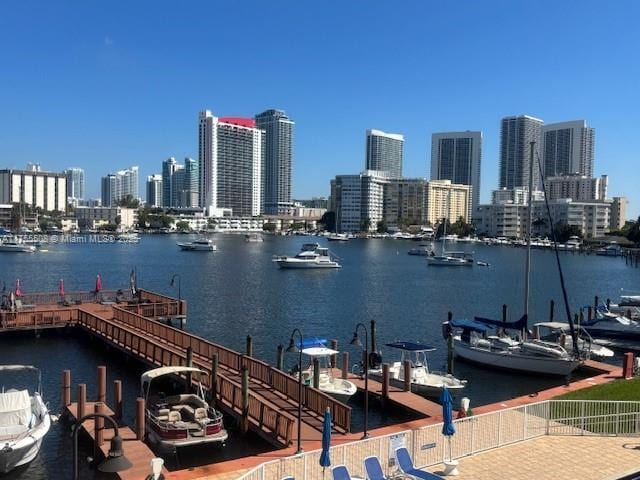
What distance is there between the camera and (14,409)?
20.9 meters

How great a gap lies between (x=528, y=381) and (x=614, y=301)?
48926 millimetres

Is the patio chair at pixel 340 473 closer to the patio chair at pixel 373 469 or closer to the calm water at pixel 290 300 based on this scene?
the patio chair at pixel 373 469

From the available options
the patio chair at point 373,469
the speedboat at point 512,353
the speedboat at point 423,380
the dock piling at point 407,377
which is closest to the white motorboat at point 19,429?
the patio chair at point 373,469

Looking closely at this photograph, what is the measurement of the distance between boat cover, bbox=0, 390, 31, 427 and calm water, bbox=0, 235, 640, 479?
5.42 ft

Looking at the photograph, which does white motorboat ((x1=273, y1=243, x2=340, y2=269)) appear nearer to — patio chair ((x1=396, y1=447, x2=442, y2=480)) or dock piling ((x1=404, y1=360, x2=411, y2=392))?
dock piling ((x1=404, y1=360, x2=411, y2=392))

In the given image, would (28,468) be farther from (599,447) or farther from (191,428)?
(599,447)

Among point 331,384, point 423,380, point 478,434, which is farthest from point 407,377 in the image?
point 478,434

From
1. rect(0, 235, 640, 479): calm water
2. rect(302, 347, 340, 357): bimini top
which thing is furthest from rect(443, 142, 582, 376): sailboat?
rect(302, 347, 340, 357): bimini top

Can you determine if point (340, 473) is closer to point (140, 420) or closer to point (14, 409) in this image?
point (140, 420)

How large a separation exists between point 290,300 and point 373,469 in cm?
5333

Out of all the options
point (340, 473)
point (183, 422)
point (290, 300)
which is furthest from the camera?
point (290, 300)

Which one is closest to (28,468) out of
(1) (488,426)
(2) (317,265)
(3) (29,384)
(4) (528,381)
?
(3) (29,384)

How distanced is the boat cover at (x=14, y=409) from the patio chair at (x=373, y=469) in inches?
504

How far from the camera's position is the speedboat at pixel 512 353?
34.3m
